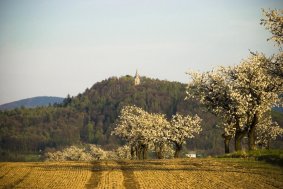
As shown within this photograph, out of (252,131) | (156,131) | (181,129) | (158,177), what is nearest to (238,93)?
(252,131)

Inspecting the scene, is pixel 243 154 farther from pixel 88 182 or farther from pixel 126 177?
pixel 88 182

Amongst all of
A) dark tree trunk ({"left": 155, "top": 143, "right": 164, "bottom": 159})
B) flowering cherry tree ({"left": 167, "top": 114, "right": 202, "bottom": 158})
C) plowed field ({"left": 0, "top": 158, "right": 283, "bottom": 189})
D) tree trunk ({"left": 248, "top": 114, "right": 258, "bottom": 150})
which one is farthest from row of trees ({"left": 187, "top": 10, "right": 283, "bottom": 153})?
dark tree trunk ({"left": 155, "top": 143, "right": 164, "bottom": 159})

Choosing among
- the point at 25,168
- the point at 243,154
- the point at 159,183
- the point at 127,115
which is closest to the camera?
the point at 159,183

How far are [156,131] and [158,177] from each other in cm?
5543

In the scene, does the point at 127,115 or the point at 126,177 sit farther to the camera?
the point at 127,115

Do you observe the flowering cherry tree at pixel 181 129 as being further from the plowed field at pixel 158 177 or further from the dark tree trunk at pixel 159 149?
the plowed field at pixel 158 177

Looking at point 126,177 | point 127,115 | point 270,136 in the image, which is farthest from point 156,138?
point 126,177

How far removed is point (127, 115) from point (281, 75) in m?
65.8

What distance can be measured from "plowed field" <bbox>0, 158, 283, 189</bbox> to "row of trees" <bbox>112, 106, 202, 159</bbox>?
38213mm

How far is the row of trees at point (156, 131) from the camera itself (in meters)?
95.1

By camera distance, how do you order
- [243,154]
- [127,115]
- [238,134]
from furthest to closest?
[127,115] → [238,134] → [243,154]

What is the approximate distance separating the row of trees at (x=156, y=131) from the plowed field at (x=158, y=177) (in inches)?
1504

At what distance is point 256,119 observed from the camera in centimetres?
6506

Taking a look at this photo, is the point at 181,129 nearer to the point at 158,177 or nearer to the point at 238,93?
the point at 238,93
